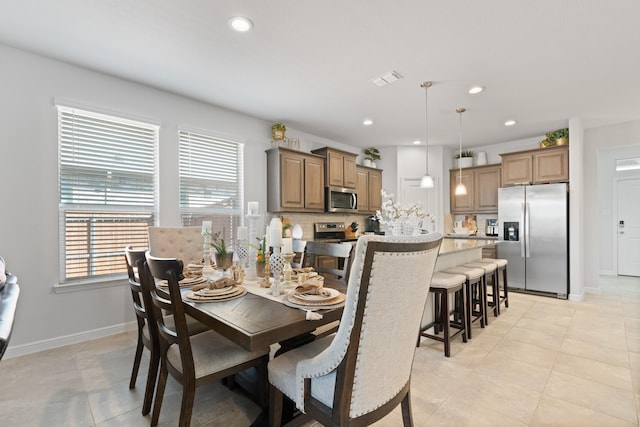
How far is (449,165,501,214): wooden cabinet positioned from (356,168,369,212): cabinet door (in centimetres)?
184

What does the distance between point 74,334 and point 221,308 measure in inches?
97.4

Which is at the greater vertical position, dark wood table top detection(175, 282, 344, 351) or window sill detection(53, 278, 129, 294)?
dark wood table top detection(175, 282, 344, 351)

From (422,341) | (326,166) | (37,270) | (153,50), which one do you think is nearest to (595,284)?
(422,341)

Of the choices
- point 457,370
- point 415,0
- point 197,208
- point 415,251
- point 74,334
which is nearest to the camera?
point 415,251

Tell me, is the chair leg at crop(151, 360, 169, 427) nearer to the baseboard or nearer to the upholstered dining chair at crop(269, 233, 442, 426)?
the upholstered dining chair at crop(269, 233, 442, 426)

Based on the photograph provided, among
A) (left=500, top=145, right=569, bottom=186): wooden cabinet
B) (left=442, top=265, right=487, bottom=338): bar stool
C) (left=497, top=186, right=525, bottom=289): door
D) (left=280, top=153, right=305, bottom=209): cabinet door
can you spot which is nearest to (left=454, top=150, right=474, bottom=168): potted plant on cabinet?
(left=500, top=145, right=569, bottom=186): wooden cabinet

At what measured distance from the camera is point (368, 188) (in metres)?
5.93

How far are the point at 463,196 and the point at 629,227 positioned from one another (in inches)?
131

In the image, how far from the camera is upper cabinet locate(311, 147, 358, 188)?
4.97m

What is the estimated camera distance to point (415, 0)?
2.01 m

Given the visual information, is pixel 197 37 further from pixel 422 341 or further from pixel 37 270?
pixel 422 341

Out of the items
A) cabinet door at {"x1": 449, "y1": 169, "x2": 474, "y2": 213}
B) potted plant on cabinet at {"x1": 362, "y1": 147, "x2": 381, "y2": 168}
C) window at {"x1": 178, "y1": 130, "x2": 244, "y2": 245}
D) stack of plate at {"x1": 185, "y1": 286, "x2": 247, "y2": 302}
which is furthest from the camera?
potted plant on cabinet at {"x1": 362, "y1": 147, "x2": 381, "y2": 168}

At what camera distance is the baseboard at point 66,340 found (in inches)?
102

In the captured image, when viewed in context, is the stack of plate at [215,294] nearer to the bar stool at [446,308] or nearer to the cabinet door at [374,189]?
the bar stool at [446,308]
